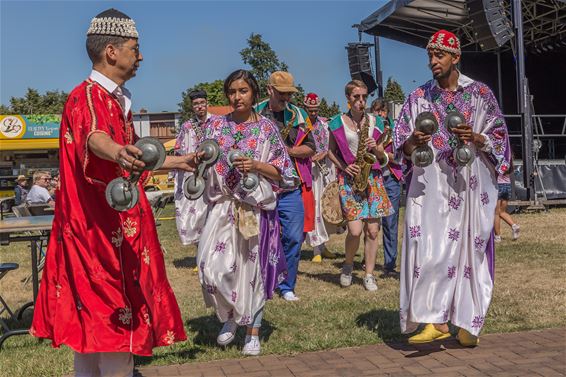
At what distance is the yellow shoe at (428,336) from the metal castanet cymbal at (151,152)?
2762 millimetres

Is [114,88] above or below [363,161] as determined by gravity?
above

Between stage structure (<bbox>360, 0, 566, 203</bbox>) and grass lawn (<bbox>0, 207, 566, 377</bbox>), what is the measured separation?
276 inches

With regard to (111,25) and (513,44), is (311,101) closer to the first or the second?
(111,25)

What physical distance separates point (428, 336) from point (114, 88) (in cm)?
291

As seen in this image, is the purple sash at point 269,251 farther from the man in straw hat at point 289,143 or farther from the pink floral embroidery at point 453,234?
the man in straw hat at point 289,143

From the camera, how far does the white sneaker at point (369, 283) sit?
24.7 ft

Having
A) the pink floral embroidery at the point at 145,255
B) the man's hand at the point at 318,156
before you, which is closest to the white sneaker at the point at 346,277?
the man's hand at the point at 318,156

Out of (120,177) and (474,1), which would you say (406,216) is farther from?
(474,1)

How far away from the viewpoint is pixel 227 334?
5371mm

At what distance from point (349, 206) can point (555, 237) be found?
5.00 m

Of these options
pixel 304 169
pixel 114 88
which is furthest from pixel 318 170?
pixel 114 88

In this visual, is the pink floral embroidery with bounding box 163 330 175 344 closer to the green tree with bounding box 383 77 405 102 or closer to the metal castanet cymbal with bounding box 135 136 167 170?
the metal castanet cymbal with bounding box 135 136 167 170

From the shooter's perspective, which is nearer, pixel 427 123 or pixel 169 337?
pixel 169 337

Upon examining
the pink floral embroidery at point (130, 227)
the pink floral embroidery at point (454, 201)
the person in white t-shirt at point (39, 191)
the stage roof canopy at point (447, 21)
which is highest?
the stage roof canopy at point (447, 21)
